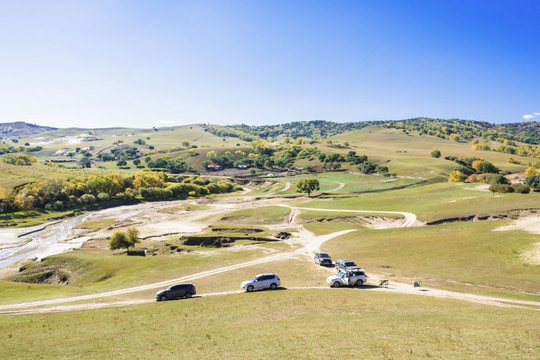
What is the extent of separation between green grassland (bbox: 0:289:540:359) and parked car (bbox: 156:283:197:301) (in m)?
3.29

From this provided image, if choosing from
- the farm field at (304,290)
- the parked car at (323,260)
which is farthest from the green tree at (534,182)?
the parked car at (323,260)

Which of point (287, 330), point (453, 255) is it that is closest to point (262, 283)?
point (287, 330)

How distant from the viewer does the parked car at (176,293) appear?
3528 cm

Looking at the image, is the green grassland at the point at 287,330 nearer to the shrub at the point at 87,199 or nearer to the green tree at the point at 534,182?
the green tree at the point at 534,182

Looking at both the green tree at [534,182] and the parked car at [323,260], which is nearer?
the parked car at [323,260]

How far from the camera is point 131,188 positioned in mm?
167625

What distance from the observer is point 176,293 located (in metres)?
35.4

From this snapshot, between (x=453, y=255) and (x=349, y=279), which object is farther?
(x=453, y=255)

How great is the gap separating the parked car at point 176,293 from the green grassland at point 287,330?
3.29 metres

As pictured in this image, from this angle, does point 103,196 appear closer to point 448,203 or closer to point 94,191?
point 94,191

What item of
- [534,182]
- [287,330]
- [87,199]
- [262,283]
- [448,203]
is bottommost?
[87,199]

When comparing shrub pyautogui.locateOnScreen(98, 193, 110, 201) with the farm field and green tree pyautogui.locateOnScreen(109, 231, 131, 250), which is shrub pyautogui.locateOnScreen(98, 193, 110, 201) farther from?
green tree pyautogui.locateOnScreen(109, 231, 131, 250)

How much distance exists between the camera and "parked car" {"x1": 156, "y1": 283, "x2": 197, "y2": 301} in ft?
116

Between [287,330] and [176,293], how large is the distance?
60.9ft
